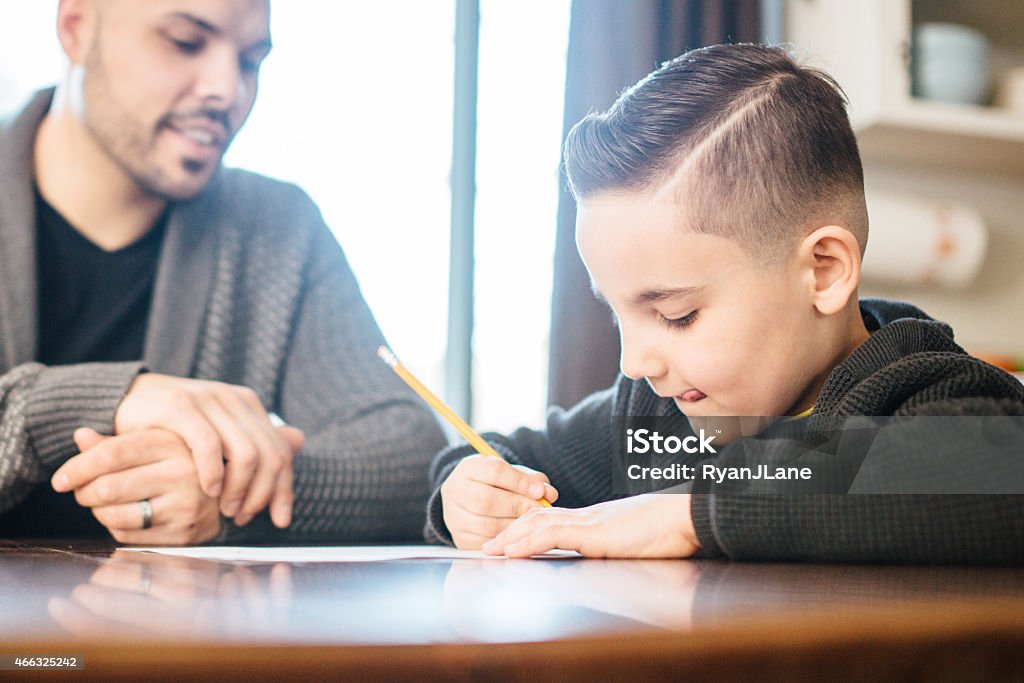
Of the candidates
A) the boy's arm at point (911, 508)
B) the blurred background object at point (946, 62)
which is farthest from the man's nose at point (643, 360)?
the blurred background object at point (946, 62)

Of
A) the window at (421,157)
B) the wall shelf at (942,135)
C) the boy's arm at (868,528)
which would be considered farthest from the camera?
the window at (421,157)

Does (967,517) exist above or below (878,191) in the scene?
below

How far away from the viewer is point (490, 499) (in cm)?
73

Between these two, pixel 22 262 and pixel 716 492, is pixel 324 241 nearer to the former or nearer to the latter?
pixel 22 262

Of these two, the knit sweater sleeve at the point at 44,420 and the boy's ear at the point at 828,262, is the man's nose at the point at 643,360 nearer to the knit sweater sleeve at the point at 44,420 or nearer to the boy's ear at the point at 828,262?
the boy's ear at the point at 828,262

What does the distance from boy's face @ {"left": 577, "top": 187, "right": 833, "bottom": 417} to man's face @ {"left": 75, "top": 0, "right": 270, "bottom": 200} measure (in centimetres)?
65

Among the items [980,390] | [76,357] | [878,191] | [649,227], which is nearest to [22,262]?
[76,357]

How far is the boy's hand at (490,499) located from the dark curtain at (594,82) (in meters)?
0.82

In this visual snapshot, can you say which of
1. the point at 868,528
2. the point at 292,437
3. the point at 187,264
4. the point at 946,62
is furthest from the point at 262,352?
the point at 946,62

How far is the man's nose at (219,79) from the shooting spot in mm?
1146

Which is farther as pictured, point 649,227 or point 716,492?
point 649,227

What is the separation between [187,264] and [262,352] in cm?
15

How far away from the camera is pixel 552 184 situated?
1.64m

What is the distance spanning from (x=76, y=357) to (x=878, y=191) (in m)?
1.37
